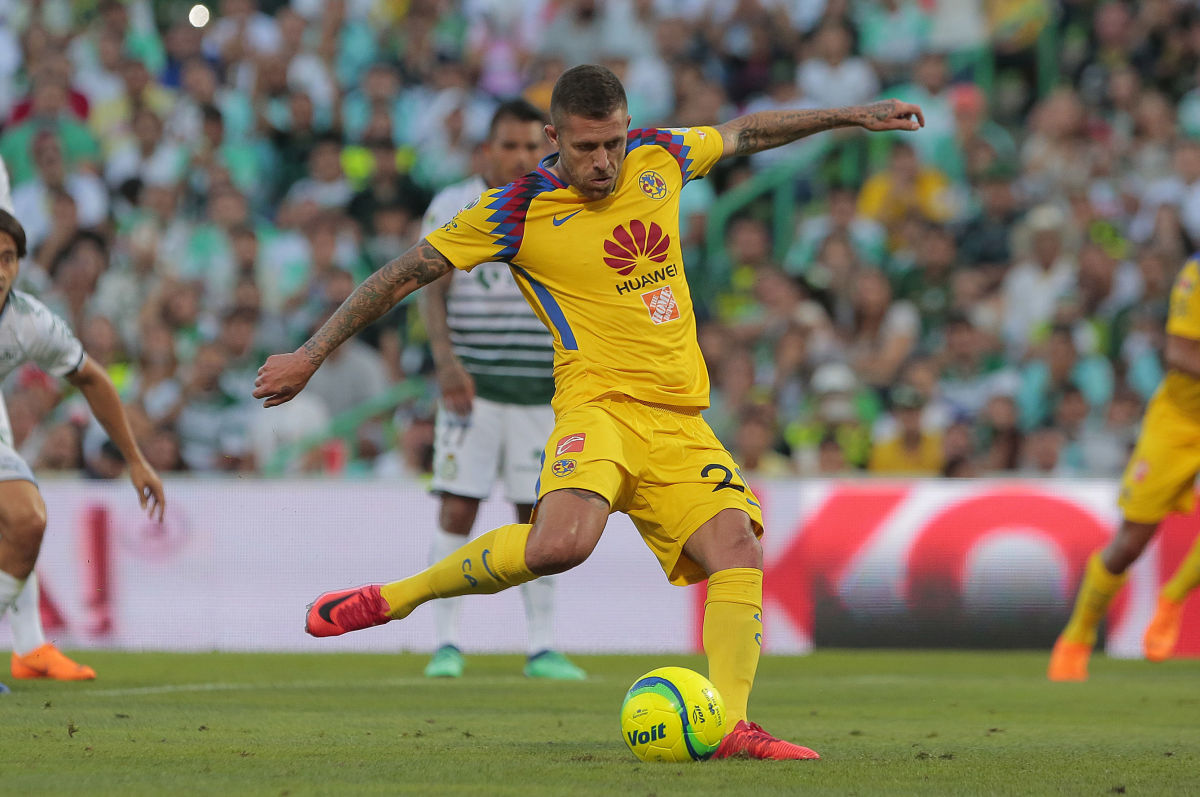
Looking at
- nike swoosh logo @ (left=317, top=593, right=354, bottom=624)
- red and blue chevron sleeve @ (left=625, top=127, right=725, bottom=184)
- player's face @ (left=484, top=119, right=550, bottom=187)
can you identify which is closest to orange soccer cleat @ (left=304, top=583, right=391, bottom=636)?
nike swoosh logo @ (left=317, top=593, right=354, bottom=624)

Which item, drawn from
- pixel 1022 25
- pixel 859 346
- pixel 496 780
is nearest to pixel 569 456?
pixel 496 780

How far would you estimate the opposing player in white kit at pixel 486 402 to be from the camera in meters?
9.12

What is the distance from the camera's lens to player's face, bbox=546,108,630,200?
5.80 meters

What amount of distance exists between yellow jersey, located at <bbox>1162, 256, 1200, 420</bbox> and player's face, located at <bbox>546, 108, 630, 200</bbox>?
431cm

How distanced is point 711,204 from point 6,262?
32.6 ft

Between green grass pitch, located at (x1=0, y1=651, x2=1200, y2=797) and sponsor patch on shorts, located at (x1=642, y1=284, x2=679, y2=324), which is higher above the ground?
sponsor patch on shorts, located at (x1=642, y1=284, x2=679, y2=324)

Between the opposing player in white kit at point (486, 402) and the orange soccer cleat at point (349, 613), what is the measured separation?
3.21 metres

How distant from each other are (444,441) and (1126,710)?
384 cm

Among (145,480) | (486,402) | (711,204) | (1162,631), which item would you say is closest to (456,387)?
(486,402)

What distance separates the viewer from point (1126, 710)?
772 cm

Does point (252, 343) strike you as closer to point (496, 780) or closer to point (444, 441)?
point (444, 441)

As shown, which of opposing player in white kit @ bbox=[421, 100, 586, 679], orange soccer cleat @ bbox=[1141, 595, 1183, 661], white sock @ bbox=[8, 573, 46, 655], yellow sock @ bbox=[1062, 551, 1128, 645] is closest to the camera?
white sock @ bbox=[8, 573, 46, 655]

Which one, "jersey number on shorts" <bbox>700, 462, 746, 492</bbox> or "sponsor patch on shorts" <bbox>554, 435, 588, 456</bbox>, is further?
"jersey number on shorts" <bbox>700, 462, 746, 492</bbox>

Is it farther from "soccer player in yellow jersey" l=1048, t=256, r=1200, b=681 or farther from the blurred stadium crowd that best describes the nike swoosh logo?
the blurred stadium crowd
